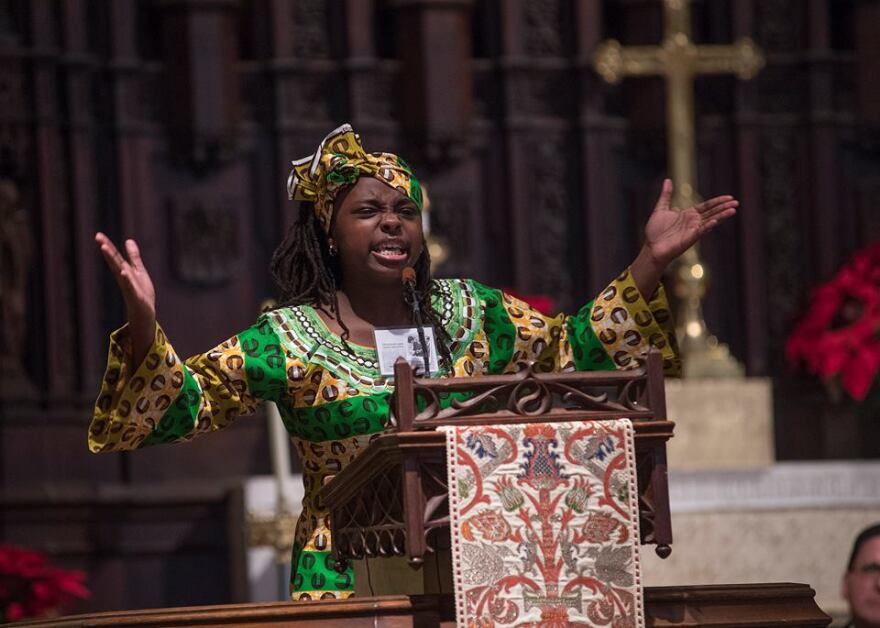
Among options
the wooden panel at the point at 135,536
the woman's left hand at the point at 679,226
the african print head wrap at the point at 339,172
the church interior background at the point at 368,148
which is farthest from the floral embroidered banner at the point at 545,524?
the wooden panel at the point at 135,536

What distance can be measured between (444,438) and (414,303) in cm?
59

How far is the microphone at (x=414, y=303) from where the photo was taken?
11.9ft

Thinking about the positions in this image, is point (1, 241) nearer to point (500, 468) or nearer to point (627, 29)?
point (627, 29)

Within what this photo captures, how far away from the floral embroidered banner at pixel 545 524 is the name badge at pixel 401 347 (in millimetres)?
535

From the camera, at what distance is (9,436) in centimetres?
772

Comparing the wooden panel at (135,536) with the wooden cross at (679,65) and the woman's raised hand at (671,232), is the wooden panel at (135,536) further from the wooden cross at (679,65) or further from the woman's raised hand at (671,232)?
the woman's raised hand at (671,232)

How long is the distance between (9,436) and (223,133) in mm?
1366

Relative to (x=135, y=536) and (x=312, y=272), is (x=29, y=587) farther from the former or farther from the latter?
(x=312, y=272)

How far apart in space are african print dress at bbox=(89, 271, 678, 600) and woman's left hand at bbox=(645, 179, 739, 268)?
10cm

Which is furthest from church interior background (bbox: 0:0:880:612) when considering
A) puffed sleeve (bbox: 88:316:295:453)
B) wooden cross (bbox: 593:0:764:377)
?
puffed sleeve (bbox: 88:316:295:453)

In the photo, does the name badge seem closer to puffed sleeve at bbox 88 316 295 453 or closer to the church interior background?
puffed sleeve at bbox 88 316 295 453

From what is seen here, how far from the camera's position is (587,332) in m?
3.77

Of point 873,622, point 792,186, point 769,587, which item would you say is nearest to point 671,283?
point 792,186

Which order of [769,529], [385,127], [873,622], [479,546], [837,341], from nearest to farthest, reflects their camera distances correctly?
[479,546] < [873,622] < [769,529] < [837,341] < [385,127]
